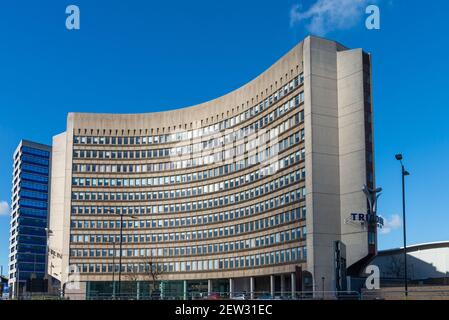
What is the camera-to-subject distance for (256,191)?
109 metres

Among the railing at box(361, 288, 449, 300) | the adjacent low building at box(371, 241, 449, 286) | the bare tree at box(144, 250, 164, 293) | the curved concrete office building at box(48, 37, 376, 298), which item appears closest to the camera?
the railing at box(361, 288, 449, 300)

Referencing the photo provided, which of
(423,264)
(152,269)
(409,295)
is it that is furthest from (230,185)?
(409,295)

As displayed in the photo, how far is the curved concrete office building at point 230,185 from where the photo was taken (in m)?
89.6

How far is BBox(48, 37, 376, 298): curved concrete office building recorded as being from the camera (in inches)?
3526

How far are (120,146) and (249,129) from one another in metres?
37.4

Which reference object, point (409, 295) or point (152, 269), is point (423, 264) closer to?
point (152, 269)

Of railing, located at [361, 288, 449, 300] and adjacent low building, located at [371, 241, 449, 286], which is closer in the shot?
railing, located at [361, 288, 449, 300]

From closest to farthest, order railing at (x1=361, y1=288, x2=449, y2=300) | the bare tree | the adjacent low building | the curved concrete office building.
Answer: railing at (x1=361, y1=288, x2=449, y2=300), the curved concrete office building, the adjacent low building, the bare tree

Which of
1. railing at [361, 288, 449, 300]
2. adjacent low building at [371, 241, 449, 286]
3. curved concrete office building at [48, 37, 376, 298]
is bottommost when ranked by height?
railing at [361, 288, 449, 300]

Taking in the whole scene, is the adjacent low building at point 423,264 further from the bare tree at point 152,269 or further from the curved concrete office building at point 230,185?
the bare tree at point 152,269

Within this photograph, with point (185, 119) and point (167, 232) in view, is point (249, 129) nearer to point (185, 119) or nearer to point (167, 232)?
point (185, 119)

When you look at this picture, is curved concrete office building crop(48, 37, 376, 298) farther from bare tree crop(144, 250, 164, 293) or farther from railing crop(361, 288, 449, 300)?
railing crop(361, 288, 449, 300)

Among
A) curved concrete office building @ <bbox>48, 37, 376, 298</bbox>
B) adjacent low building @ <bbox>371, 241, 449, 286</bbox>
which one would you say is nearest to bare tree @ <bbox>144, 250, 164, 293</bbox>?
curved concrete office building @ <bbox>48, 37, 376, 298</bbox>

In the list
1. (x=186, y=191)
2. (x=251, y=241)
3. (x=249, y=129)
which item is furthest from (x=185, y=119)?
(x=251, y=241)
